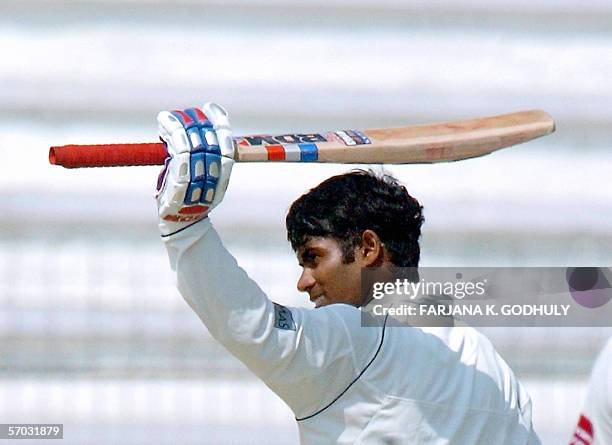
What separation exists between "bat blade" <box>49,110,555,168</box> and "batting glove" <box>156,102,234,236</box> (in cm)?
8

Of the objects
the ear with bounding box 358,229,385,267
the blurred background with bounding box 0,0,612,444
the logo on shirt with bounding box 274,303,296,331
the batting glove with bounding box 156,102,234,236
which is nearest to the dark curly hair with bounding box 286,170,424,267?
the ear with bounding box 358,229,385,267

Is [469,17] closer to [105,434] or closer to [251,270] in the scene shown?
[251,270]

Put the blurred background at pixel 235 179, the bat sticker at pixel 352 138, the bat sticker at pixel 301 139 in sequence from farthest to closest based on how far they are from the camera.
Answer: the blurred background at pixel 235 179, the bat sticker at pixel 352 138, the bat sticker at pixel 301 139

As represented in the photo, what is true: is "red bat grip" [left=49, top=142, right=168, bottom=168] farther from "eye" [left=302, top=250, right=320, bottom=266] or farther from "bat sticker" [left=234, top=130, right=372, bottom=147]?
"eye" [left=302, top=250, right=320, bottom=266]

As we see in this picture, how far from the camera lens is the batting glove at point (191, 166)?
2.07 m

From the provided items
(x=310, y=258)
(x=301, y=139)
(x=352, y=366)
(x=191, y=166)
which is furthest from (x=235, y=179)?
(x=191, y=166)

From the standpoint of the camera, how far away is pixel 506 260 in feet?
12.5

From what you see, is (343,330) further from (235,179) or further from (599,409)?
(235,179)

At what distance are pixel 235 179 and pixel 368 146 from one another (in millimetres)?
1316

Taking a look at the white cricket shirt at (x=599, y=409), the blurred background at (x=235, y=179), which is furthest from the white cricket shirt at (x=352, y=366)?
the blurred background at (x=235, y=179)

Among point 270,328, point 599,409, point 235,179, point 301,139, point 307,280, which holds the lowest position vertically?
point 599,409

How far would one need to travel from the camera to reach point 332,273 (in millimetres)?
2496

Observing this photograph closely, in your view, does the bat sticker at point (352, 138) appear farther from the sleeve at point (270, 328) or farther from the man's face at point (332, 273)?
the sleeve at point (270, 328)

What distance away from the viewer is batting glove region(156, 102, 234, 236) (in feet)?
6.80
